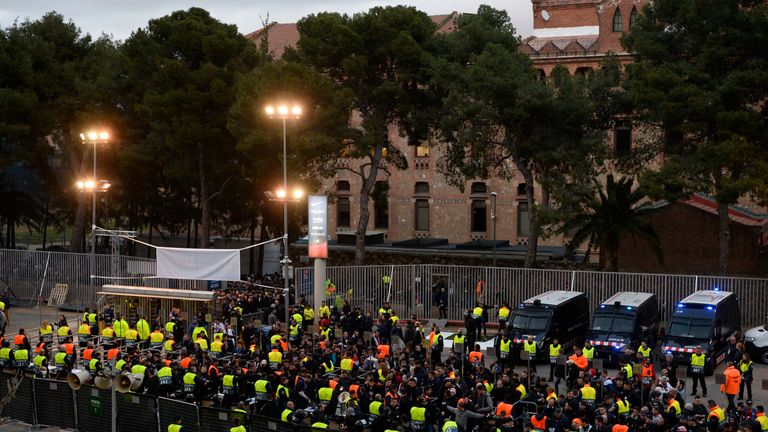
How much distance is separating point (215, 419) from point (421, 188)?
45408mm

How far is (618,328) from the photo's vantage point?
29406 mm

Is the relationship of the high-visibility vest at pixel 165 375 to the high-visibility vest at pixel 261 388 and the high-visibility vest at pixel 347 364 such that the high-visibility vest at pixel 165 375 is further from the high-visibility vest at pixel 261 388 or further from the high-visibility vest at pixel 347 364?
the high-visibility vest at pixel 347 364

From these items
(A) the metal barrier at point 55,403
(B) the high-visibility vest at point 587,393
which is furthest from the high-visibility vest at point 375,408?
(A) the metal barrier at point 55,403

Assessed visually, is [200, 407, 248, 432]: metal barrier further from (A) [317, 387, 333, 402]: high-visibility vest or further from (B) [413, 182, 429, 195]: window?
(B) [413, 182, 429, 195]: window

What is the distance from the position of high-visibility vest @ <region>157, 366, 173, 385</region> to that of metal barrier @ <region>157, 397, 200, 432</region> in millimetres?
1820

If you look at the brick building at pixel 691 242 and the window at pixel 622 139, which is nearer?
the brick building at pixel 691 242

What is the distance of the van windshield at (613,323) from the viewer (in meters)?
29.3

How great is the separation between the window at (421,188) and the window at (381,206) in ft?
7.04

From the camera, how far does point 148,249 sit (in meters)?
65.9

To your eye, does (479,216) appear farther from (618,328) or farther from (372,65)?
(618,328)

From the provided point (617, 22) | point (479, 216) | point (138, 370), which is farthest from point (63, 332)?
point (617, 22)

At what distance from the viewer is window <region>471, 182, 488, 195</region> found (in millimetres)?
62344

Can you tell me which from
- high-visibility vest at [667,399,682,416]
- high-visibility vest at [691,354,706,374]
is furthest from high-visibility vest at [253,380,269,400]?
high-visibility vest at [691,354,706,374]

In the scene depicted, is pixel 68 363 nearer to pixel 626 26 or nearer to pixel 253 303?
pixel 253 303
